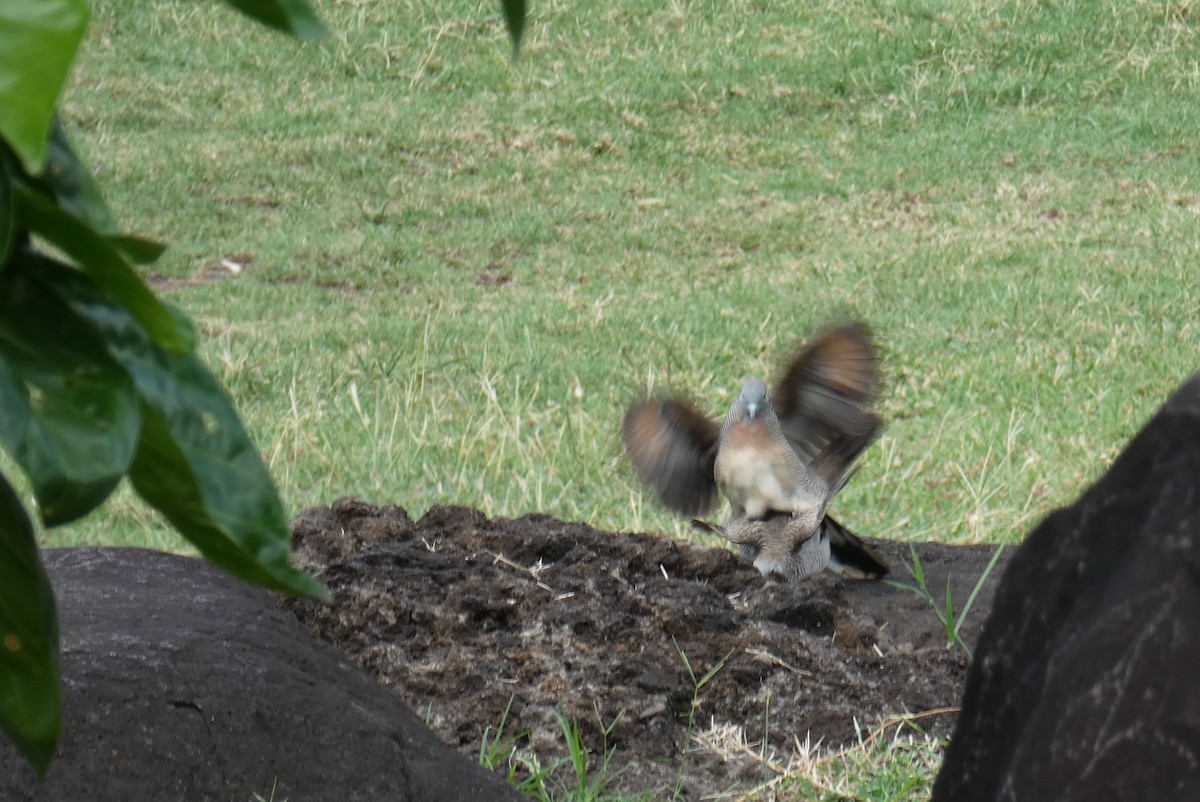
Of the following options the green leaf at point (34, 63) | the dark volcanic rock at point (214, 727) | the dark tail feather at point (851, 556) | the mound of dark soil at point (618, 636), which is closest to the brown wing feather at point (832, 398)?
the dark tail feather at point (851, 556)

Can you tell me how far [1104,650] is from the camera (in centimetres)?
139

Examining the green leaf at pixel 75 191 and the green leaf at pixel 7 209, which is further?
the green leaf at pixel 75 191

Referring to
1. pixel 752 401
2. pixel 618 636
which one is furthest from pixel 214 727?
pixel 752 401

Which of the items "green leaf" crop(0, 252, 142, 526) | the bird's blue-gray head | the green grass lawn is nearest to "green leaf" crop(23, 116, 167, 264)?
"green leaf" crop(0, 252, 142, 526)

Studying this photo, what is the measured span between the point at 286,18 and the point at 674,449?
3088 millimetres

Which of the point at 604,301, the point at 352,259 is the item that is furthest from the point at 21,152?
the point at 352,259

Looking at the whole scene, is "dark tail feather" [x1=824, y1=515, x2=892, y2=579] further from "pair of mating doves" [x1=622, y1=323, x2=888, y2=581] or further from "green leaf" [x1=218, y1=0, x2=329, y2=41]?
"green leaf" [x1=218, y1=0, x2=329, y2=41]

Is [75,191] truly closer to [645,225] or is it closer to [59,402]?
[59,402]

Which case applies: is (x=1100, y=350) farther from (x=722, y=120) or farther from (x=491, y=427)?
(x=722, y=120)

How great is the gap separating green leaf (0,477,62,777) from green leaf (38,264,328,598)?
7cm

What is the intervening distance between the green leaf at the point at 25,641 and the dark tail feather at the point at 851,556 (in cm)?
302

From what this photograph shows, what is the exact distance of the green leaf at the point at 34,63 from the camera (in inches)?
24.2

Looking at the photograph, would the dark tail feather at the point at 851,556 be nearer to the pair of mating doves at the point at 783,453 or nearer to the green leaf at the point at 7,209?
the pair of mating doves at the point at 783,453

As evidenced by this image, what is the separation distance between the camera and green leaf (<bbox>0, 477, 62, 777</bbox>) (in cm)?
88
